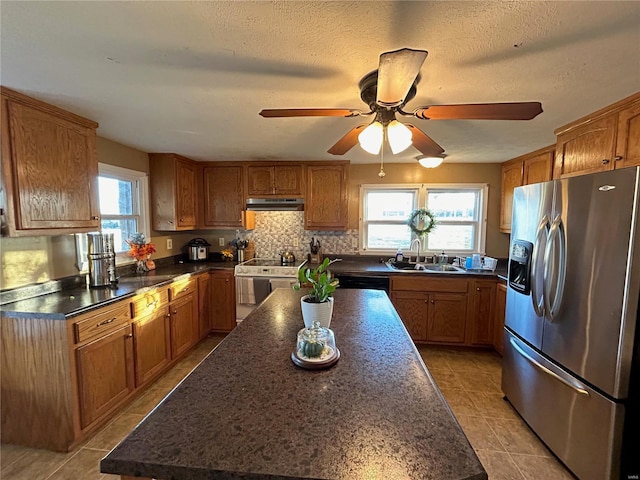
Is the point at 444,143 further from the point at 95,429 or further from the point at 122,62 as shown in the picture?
the point at 95,429

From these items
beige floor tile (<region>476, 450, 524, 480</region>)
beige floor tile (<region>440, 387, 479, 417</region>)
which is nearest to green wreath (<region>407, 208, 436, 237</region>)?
beige floor tile (<region>440, 387, 479, 417</region>)

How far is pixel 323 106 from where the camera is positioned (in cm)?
179

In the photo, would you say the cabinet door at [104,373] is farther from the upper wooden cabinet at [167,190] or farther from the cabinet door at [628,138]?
the cabinet door at [628,138]

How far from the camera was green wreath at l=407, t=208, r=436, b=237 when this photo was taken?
3482mm

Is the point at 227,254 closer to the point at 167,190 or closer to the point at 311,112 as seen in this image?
the point at 167,190

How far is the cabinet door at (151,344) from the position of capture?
7.39 feet

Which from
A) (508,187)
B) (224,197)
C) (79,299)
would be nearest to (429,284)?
(508,187)

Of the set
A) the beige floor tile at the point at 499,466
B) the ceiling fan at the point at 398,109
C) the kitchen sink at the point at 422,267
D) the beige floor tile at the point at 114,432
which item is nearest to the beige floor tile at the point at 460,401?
the beige floor tile at the point at 499,466

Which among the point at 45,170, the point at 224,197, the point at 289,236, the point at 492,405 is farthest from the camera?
the point at 289,236

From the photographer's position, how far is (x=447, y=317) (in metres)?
3.11

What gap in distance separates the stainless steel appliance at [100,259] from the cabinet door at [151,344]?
0.45 meters

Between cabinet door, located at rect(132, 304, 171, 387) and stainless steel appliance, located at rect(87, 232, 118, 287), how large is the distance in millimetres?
451

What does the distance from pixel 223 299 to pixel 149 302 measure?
1.11m

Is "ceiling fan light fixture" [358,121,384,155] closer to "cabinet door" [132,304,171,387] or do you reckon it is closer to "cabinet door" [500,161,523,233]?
"cabinet door" [132,304,171,387]
